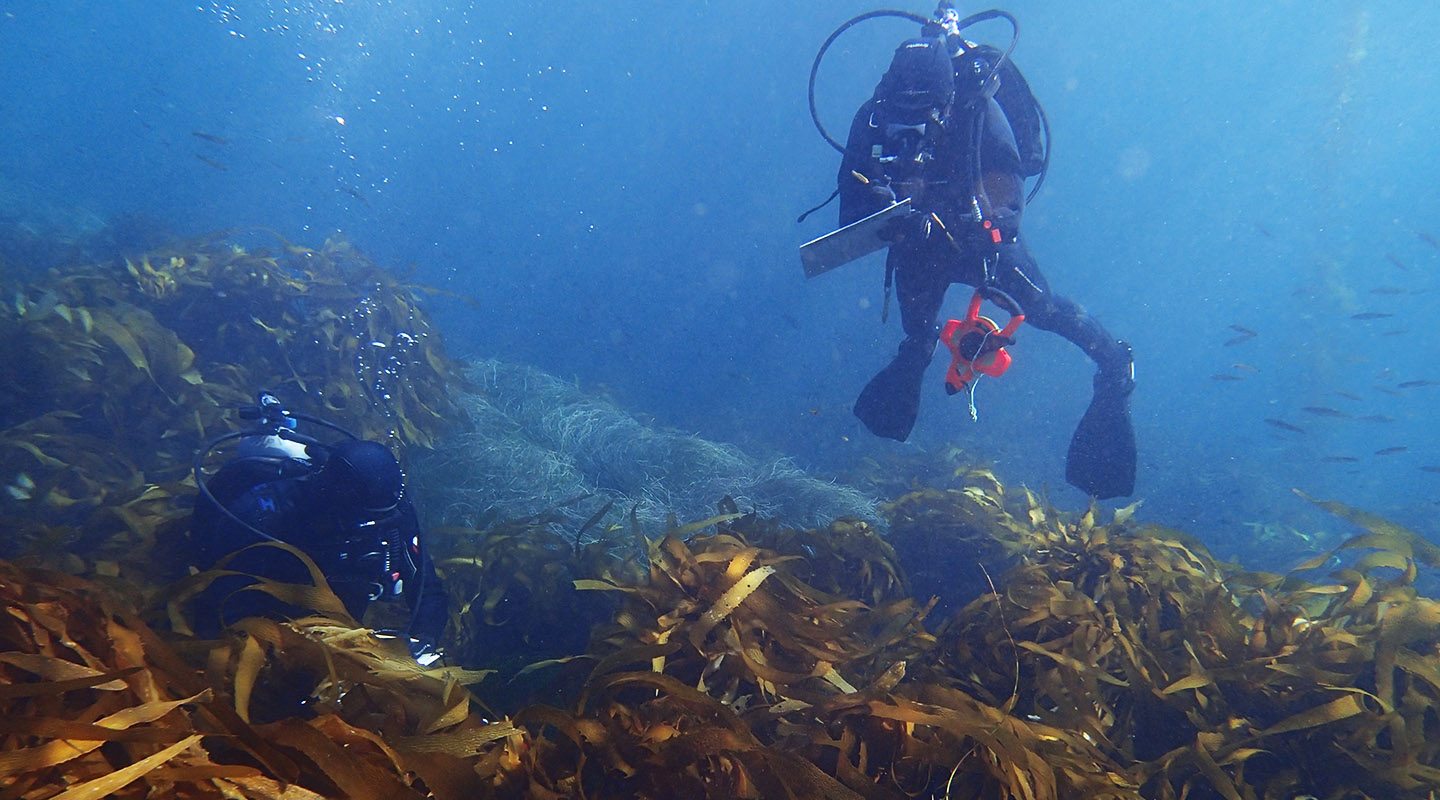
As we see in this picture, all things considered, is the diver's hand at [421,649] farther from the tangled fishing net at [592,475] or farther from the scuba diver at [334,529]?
the tangled fishing net at [592,475]

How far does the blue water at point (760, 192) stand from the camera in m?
20.8

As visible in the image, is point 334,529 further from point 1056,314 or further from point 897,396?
point 1056,314

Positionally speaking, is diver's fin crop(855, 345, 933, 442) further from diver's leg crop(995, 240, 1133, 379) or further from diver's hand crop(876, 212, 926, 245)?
diver's hand crop(876, 212, 926, 245)

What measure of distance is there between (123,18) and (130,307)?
10413 centimetres

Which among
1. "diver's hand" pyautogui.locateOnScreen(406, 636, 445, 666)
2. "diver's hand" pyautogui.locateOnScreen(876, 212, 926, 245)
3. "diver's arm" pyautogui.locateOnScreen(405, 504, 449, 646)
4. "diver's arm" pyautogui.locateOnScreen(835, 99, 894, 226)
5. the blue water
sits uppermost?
the blue water

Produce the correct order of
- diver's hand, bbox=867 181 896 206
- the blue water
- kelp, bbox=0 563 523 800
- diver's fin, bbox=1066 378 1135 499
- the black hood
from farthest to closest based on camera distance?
1. the blue water
2. diver's fin, bbox=1066 378 1135 499
3. the black hood
4. diver's hand, bbox=867 181 896 206
5. kelp, bbox=0 563 523 800

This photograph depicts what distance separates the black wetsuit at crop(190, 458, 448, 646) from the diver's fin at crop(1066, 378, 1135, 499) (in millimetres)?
5637

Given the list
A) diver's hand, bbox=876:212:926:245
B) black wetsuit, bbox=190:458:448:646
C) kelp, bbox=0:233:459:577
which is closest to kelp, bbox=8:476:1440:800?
black wetsuit, bbox=190:458:448:646

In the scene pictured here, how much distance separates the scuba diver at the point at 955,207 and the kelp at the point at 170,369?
5485 mm

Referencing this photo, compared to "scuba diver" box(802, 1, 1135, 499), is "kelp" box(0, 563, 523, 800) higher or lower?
lower

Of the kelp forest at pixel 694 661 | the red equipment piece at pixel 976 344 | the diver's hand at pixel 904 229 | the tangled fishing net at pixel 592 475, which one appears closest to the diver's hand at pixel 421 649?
the kelp forest at pixel 694 661

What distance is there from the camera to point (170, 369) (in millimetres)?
5430

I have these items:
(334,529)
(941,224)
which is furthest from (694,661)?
(941,224)

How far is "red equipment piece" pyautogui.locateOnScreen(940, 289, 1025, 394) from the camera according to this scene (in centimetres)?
501
